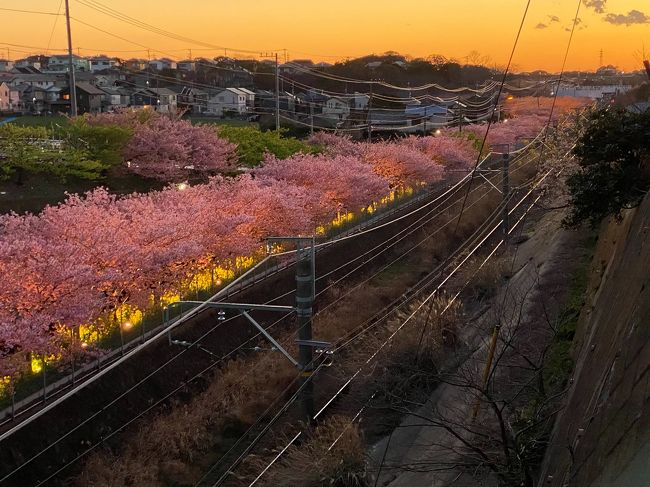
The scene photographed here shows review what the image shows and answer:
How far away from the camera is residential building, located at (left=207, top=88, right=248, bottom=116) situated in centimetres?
7631

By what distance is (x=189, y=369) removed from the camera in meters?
16.0

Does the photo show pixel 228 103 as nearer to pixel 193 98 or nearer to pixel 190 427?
pixel 193 98

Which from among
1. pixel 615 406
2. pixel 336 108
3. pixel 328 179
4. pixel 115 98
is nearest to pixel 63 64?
pixel 115 98

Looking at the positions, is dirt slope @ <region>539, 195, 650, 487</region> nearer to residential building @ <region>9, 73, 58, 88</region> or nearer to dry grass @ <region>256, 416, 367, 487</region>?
dry grass @ <region>256, 416, 367, 487</region>

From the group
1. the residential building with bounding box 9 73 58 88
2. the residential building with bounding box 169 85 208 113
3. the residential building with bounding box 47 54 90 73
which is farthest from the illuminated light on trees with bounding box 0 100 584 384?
the residential building with bounding box 47 54 90 73

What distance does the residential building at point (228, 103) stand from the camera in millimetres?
76312

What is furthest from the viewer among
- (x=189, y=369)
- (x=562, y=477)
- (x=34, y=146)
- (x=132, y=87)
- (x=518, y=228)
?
(x=132, y=87)

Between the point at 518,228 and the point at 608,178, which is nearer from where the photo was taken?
the point at 608,178

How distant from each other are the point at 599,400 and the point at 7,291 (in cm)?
1127

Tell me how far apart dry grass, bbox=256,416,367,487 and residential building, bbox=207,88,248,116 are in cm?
6758

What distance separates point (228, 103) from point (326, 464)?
7104 cm

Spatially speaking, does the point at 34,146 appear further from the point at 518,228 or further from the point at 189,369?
the point at 518,228

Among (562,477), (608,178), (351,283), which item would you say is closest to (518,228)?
(351,283)

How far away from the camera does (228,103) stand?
77.4 metres
